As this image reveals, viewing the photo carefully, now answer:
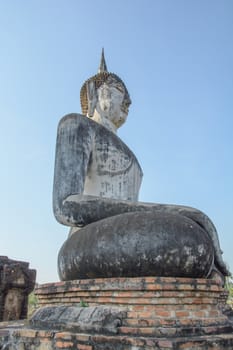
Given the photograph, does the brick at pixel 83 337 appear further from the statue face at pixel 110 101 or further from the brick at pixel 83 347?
the statue face at pixel 110 101

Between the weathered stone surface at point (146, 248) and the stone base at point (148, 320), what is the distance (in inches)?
4.3

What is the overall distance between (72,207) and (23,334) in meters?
1.28

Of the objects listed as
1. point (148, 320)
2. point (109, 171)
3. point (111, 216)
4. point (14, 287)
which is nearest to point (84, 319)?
point (148, 320)

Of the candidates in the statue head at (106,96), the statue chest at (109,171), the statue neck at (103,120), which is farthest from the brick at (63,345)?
the statue head at (106,96)

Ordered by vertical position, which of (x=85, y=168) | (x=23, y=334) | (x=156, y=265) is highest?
(x=85, y=168)

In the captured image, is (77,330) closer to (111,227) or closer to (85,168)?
(111,227)

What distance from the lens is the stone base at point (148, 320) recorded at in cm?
263

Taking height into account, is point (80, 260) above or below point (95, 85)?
below

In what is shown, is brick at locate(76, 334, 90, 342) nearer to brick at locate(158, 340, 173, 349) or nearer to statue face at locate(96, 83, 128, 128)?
brick at locate(158, 340, 173, 349)

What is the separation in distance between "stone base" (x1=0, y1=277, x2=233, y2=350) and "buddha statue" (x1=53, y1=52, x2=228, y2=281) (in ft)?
0.46

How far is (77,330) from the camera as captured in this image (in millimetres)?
2891

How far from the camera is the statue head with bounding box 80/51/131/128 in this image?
209 inches

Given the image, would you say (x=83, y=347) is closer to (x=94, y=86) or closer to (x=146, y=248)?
(x=146, y=248)

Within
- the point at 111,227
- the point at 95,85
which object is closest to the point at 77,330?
the point at 111,227
